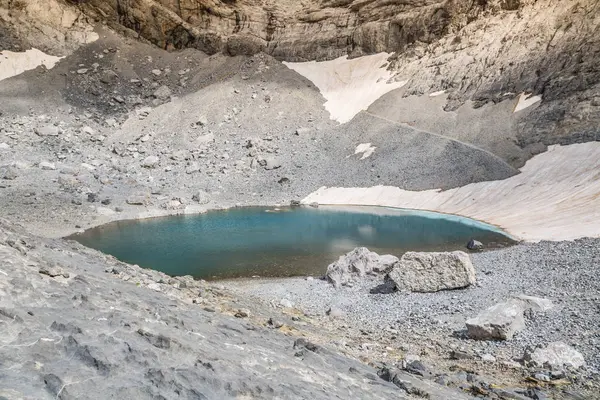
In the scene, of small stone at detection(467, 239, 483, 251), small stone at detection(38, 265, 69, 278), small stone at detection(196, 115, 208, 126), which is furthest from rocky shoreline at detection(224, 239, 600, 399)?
small stone at detection(196, 115, 208, 126)

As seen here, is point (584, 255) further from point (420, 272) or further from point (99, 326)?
point (99, 326)

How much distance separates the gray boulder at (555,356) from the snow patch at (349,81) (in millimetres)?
43620

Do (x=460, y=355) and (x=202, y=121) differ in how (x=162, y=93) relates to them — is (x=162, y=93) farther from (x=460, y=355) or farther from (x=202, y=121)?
(x=460, y=355)

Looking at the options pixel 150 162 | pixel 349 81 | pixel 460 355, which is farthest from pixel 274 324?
pixel 349 81

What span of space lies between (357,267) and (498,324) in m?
7.31

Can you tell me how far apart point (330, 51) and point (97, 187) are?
40.6 m

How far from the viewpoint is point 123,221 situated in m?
31.8

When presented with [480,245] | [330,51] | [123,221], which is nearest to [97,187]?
[123,221]

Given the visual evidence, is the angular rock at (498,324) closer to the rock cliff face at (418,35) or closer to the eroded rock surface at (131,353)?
the eroded rock surface at (131,353)

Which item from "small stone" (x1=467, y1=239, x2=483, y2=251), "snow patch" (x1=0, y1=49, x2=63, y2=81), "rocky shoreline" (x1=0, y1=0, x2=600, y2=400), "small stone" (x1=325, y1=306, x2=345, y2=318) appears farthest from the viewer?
"snow patch" (x1=0, y1=49, x2=63, y2=81)

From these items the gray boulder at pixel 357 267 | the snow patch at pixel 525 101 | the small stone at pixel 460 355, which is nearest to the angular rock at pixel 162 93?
the snow patch at pixel 525 101

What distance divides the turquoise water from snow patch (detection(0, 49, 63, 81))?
114ft

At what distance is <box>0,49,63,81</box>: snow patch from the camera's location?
52.2 meters

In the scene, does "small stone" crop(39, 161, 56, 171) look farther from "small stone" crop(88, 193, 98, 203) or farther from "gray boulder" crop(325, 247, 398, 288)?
"gray boulder" crop(325, 247, 398, 288)
